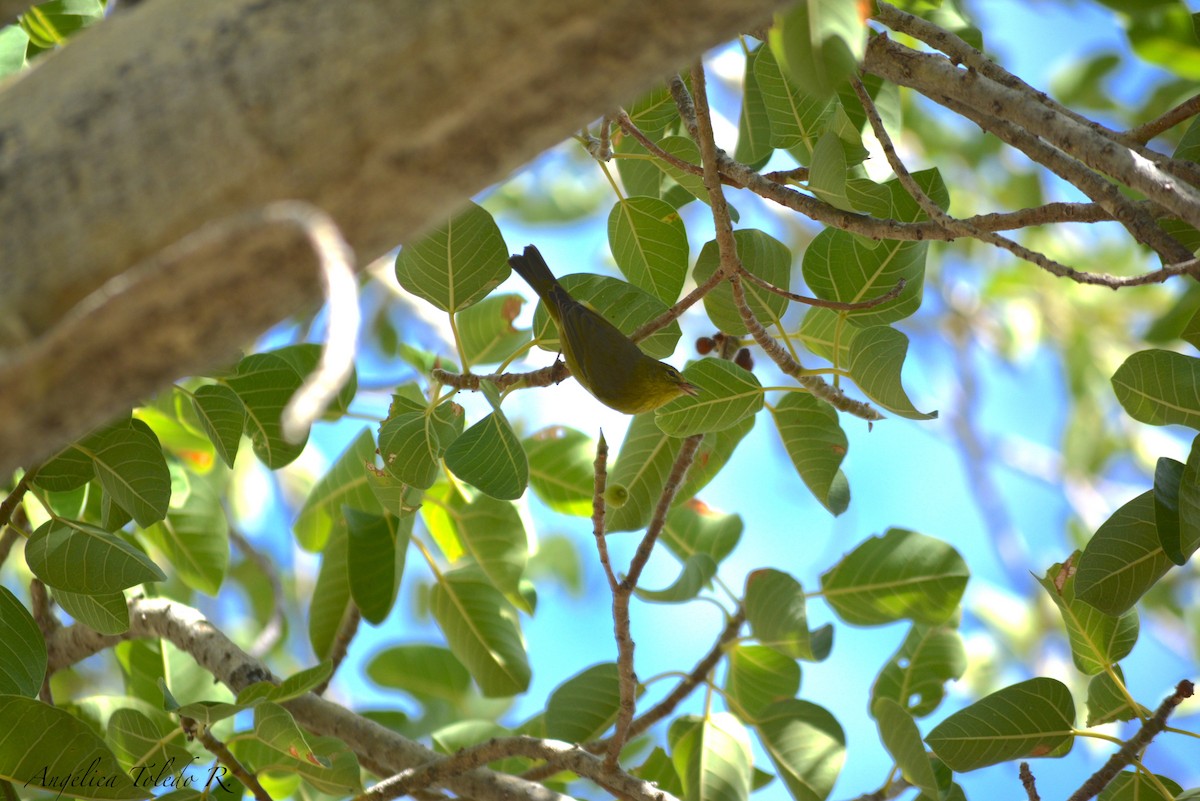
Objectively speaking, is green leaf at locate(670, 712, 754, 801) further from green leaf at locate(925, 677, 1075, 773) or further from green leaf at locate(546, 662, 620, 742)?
green leaf at locate(925, 677, 1075, 773)

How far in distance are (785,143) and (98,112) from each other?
1.47 meters

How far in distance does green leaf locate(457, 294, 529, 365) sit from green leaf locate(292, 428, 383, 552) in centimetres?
34

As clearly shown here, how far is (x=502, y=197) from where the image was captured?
5820mm

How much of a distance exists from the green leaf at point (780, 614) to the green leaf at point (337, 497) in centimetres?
97

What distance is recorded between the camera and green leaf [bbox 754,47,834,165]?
1.85 meters

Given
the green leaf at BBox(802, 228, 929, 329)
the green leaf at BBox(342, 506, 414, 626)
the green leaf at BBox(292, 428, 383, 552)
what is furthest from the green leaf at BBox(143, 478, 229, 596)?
the green leaf at BBox(802, 228, 929, 329)

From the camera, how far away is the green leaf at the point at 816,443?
6.01 ft

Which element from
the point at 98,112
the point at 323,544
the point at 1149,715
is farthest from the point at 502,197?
the point at 98,112

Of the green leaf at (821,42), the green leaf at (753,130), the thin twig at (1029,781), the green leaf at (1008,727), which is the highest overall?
the green leaf at (753,130)

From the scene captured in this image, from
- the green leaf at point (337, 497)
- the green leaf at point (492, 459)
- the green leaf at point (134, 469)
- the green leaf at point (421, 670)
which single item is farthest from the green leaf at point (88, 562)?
the green leaf at point (421, 670)

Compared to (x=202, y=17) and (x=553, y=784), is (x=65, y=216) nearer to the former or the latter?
(x=202, y=17)

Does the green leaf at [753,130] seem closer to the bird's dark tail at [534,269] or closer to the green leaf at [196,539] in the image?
the bird's dark tail at [534,269]

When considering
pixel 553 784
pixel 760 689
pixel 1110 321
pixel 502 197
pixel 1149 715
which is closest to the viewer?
pixel 1149 715

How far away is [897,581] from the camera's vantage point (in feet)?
7.09
